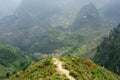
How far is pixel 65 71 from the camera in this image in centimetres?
9169

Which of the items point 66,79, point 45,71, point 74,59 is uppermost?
point 74,59

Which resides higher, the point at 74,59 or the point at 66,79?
the point at 74,59

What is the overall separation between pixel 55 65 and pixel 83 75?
8.95 meters

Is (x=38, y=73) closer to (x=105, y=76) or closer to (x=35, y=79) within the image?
(x=35, y=79)

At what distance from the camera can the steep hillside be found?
88.1 meters

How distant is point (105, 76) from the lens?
108 meters

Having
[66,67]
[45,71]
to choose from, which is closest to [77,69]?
[66,67]

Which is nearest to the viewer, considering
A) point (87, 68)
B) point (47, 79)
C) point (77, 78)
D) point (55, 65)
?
point (47, 79)

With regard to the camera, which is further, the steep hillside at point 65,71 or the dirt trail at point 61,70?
the dirt trail at point 61,70

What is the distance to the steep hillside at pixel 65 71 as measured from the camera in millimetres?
88062

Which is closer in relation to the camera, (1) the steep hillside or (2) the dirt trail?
(1) the steep hillside

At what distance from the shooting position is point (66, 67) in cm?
9531

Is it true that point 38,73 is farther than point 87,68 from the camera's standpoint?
No

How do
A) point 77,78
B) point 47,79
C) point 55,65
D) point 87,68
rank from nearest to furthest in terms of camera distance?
point 47,79 → point 77,78 → point 55,65 → point 87,68
